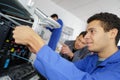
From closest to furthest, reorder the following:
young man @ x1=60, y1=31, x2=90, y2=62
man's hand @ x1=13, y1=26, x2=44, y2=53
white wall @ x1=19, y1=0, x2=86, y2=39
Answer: man's hand @ x1=13, y1=26, x2=44, y2=53 → young man @ x1=60, y1=31, x2=90, y2=62 → white wall @ x1=19, y1=0, x2=86, y2=39

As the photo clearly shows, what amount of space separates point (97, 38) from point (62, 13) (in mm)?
4981

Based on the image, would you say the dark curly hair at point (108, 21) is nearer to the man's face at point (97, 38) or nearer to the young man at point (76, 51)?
the man's face at point (97, 38)

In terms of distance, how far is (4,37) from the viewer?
3.33 ft

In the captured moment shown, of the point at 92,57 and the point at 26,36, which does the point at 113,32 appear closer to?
the point at 92,57

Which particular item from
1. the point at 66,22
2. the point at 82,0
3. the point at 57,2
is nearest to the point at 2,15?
the point at 82,0

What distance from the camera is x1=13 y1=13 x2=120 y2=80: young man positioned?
858 mm

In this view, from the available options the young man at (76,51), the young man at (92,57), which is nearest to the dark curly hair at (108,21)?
the young man at (92,57)

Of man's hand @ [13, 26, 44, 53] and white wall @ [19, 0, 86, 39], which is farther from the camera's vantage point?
white wall @ [19, 0, 86, 39]

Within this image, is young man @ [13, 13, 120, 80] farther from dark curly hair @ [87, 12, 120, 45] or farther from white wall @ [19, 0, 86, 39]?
white wall @ [19, 0, 86, 39]

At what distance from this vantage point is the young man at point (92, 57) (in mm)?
858

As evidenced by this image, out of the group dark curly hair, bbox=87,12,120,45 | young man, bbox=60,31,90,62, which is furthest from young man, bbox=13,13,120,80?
young man, bbox=60,31,90,62

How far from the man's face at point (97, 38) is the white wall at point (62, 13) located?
382 centimetres

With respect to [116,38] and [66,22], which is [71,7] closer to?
[66,22]

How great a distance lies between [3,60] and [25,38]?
0.33 meters
